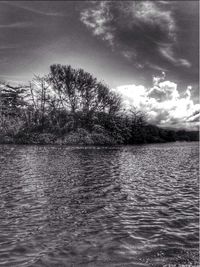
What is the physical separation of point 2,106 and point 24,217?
58.5 metres

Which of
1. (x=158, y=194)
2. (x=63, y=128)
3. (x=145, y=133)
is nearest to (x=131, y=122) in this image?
(x=145, y=133)

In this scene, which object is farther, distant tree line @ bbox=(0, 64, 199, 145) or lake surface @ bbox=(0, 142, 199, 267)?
distant tree line @ bbox=(0, 64, 199, 145)

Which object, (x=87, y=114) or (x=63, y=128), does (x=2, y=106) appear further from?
(x=87, y=114)

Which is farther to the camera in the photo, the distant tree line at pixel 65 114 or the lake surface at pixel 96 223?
the distant tree line at pixel 65 114

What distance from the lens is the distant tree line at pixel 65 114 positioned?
183ft

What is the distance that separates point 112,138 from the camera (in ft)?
198

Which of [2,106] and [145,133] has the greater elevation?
[2,106]

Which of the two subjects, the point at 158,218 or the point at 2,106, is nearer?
the point at 158,218

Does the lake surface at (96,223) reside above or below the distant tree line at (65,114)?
below

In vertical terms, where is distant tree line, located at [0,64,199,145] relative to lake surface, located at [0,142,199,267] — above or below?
above

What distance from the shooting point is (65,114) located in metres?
60.5

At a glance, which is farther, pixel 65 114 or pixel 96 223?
pixel 65 114

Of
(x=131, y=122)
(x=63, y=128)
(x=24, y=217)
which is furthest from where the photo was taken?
(x=131, y=122)

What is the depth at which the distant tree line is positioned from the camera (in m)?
55.7
